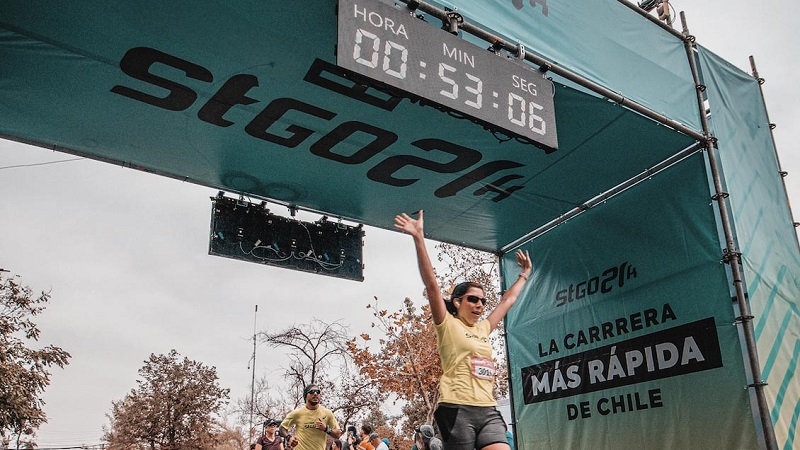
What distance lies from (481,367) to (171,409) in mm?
32632

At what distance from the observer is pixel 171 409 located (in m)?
32.1

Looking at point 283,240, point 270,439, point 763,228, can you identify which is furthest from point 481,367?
point 270,439

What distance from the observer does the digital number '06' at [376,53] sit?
3613mm

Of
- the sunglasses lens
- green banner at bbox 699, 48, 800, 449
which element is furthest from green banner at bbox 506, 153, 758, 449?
the sunglasses lens

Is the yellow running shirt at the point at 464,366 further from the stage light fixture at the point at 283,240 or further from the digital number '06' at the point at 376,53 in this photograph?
the stage light fixture at the point at 283,240

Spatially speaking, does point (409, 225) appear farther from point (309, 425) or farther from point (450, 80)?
point (309, 425)

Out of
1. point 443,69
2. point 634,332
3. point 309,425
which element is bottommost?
point 309,425

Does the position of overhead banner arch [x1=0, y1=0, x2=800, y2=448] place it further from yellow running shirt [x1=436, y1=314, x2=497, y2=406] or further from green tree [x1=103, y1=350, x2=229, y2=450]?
green tree [x1=103, y1=350, x2=229, y2=450]

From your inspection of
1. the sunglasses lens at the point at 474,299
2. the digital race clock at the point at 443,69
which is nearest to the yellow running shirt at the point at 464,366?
the sunglasses lens at the point at 474,299

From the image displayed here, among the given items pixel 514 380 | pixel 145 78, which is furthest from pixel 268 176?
pixel 514 380

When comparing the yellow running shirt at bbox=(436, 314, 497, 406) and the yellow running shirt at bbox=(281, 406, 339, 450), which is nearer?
the yellow running shirt at bbox=(436, 314, 497, 406)

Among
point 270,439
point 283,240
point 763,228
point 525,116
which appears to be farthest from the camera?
point 270,439

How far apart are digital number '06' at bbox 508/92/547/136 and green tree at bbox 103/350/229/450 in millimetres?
31900

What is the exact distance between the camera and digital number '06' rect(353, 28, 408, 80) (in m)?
3.61
